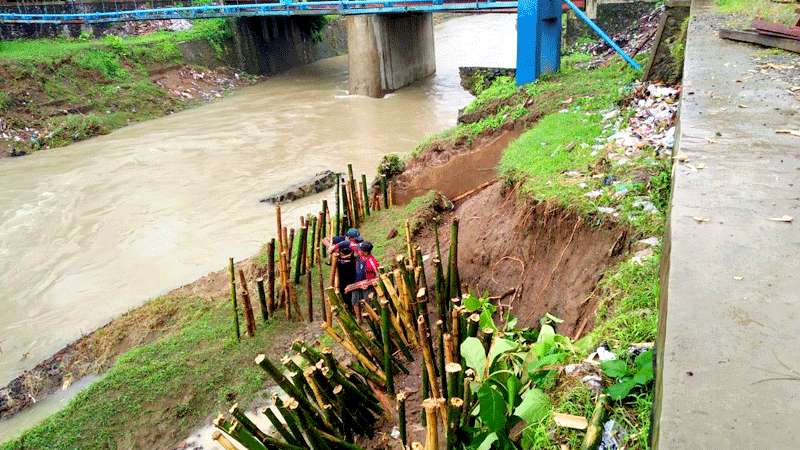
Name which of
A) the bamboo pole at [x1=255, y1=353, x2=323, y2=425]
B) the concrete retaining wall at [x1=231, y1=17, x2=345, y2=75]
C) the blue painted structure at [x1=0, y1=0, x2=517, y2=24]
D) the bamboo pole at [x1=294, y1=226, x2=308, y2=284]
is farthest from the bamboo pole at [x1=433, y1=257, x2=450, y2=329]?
the concrete retaining wall at [x1=231, y1=17, x2=345, y2=75]

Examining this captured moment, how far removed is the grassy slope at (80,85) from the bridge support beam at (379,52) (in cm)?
604

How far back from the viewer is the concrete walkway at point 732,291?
1.81 meters

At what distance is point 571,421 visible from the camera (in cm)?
235

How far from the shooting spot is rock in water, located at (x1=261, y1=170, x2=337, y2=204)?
10.7m

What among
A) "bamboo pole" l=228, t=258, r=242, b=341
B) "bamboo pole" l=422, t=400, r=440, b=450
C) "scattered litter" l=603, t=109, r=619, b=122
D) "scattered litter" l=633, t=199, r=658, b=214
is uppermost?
"scattered litter" l=603, t=109, r=619, b=122

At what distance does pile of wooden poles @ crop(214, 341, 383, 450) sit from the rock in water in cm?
719

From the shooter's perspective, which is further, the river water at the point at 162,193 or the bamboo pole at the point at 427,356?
the river water at the point at 162,193

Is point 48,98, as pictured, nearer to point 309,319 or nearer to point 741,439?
point 309,319

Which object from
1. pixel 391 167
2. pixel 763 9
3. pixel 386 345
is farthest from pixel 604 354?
pixel 763 9

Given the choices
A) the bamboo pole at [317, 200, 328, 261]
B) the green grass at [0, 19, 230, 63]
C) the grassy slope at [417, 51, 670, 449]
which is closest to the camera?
the grassy slope at [417, 51, 670, 449]

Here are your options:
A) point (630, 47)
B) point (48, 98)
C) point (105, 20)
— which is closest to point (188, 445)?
point (630, 47)

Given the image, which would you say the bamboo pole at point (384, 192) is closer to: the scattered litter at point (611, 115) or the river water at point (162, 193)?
the river water at point (162, 193)

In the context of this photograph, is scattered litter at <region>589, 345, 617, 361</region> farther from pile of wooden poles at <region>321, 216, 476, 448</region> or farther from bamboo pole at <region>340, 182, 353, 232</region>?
bamboo pole at <region>340, 182, 353, 232</region>

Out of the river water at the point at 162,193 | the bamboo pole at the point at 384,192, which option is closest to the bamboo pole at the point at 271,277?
the bamboo pole at the point at 384,192
